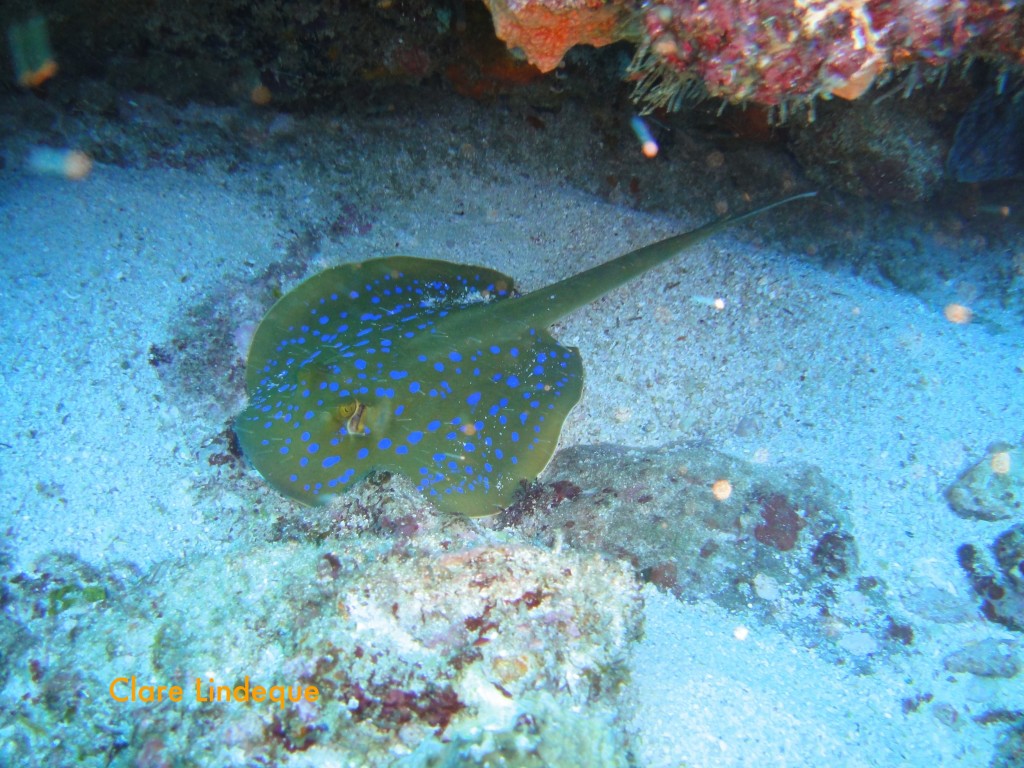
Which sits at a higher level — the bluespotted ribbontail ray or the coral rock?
the coral rock

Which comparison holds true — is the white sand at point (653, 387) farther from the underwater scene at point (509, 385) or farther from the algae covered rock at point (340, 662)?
the algae covered rock at point (340, 662)

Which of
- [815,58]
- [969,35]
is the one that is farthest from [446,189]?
[969,35]

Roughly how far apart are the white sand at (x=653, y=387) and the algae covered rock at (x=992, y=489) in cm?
9

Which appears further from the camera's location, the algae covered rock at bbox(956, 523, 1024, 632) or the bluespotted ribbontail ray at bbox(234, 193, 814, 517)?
the bluespotted ribbontail ray at bbox(234, 193, 814, 517)

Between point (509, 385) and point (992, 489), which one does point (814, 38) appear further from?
point (992, 489)

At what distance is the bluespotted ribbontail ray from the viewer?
345 cm

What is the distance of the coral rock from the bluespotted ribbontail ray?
1858 millimetres

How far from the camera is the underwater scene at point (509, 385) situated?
7.78 feet

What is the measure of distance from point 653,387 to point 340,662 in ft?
10.5

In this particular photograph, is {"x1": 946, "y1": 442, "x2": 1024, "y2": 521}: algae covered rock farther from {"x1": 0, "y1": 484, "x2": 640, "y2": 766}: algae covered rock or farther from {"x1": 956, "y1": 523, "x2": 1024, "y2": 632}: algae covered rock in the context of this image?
{"x1": 0, "y1": 484, "x2": 640, "y2": 766}: algae covered rock

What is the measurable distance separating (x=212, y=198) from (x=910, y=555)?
6069mm

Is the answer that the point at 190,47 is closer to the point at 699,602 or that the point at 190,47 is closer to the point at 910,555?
the point at 699,602

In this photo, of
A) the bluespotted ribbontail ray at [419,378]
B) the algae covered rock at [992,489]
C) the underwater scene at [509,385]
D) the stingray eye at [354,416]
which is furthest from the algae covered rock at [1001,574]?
the stingray eye at [354,416]

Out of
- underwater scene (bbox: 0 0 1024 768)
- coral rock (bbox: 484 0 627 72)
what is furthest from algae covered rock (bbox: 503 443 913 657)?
coral rock (bbox: 484 0 627 72)
